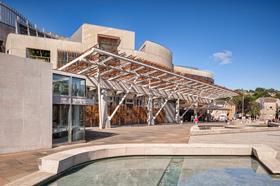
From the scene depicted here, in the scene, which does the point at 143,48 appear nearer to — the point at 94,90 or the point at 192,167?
the point at 94,90

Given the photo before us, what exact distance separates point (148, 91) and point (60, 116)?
25.5 m

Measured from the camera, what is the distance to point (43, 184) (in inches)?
249

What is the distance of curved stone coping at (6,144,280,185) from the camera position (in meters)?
7.14

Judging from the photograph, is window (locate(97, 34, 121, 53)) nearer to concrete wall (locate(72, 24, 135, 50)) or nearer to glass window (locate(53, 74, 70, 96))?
concrete wall (locate(72, 24, 135, 50))

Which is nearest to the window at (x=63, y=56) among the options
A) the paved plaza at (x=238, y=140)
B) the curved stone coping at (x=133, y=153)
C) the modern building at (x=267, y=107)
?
the paved plaza at (x=238, y=140)

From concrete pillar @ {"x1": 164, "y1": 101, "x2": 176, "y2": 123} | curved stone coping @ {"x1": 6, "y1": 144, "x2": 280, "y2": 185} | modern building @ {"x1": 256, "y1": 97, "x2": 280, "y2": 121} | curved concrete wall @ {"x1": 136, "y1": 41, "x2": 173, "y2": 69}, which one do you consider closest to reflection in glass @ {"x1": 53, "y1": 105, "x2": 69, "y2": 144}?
curved stone coping @ {"x1": 6, "y1": 144, "x2": 280, "y2": 185}

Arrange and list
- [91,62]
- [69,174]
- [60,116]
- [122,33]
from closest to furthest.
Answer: [69,174] < [60,116] < [91,62] < [122,33]

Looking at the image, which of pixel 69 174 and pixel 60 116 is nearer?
pixel 69 174

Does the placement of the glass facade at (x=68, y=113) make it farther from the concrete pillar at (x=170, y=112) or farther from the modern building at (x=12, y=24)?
the modern building at (x=12, y=24)

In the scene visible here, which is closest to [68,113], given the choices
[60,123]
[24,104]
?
[60,123]

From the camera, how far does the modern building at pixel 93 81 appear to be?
11328mm

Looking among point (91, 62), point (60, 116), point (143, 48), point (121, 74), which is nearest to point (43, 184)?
point (60, 116)

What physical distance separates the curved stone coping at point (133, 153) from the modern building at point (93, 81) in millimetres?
3323

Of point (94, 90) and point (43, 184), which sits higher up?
point (94, 90)
